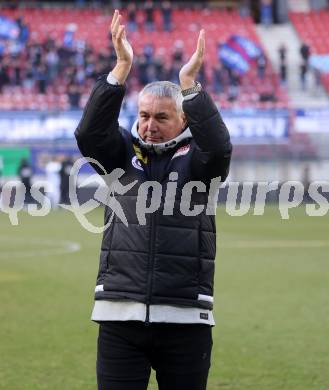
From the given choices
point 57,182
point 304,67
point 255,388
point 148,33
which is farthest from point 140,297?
point 148,33

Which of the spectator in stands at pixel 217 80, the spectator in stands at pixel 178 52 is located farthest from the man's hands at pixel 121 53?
the spectator in stands at pixel 178 52

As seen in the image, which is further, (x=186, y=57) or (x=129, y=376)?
(x=186, y=57)

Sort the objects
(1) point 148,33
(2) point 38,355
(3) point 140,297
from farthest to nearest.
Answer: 1. (1) point 148,33
2. (2) point 38,355
3. (3) point 140,297

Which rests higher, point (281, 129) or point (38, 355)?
point (281, 129)

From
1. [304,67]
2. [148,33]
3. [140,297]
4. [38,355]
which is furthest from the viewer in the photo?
[148,33]

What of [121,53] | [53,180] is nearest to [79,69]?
[53,180]

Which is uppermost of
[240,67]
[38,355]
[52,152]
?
[240,67]

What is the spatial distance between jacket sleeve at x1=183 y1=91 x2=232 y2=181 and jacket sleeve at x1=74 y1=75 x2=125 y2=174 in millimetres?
340

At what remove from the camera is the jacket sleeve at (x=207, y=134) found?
4.67 metres

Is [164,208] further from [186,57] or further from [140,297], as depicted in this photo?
[186,57]

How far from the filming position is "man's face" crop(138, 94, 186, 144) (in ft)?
15.6

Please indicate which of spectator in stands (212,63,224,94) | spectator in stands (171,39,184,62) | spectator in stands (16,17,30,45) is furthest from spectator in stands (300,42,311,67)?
spectator in stands (16,17,30,45)

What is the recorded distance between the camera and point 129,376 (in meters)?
4.74

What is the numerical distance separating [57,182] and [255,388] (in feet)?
83.0
